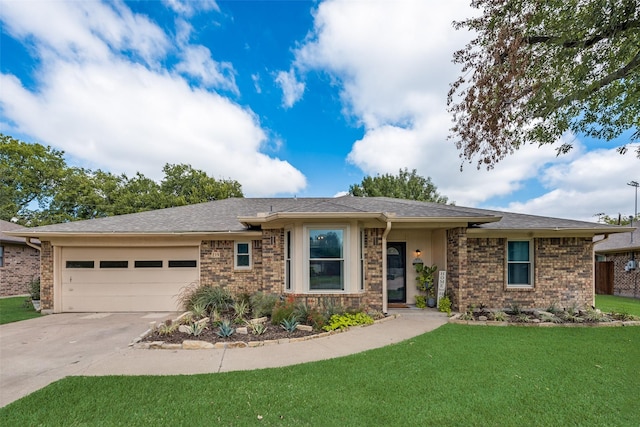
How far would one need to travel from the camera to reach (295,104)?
1311 centimetres

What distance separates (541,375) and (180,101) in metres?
12.5

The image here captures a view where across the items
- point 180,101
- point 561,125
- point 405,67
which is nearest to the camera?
point 561,125

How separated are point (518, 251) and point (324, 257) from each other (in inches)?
234

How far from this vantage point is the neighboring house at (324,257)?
7.75 m

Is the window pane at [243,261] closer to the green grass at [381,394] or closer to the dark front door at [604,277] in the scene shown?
the green grass at [381,394]

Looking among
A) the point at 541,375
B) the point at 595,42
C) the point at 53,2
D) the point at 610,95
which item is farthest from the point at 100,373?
the point at 610,95

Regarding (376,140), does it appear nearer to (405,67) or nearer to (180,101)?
(405,67)

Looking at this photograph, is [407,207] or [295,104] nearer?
[407,207]

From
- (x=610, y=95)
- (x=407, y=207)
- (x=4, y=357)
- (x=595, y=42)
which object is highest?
(x=595, y=42)

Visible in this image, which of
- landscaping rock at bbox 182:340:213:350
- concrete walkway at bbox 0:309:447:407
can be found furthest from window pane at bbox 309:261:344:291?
landscaping rock at bbox 182:340:213:350

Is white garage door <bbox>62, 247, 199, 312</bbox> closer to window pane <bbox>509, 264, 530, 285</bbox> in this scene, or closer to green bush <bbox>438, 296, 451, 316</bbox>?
green bush <bbox>438, 296, 451, 316</bbox>

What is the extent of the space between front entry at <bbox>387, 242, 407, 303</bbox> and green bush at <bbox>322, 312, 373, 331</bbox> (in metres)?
2.29

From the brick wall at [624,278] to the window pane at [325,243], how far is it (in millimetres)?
16022

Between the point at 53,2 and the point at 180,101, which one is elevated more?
the point at 53,2
